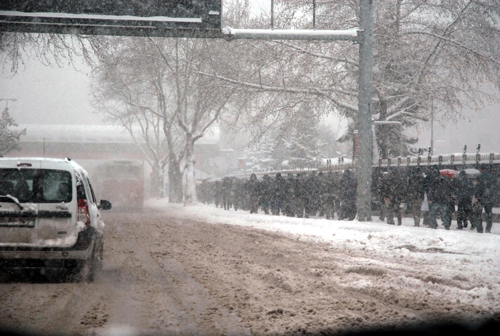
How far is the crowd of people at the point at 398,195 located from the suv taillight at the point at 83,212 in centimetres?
1068

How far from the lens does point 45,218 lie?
26.2 feet

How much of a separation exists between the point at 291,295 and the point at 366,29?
11163mm

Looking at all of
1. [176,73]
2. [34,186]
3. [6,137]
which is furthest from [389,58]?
[6,137]

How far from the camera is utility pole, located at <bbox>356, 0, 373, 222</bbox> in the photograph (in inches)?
651

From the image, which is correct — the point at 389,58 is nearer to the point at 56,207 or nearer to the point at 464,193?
the point at 464,193

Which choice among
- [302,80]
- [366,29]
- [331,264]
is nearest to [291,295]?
[331,264]

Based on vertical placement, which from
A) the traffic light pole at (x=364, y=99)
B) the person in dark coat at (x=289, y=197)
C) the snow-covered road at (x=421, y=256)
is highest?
the traffic light pole at (x=364, y=99)

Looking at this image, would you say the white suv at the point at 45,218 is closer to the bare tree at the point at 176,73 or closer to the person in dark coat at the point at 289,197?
the person in dark coat at the point at 289,197

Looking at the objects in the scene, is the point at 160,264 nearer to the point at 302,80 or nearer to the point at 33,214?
the point at 33,214

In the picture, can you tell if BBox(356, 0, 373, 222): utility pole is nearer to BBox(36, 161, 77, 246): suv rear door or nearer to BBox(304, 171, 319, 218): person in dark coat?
BBox(304, 171, 319, 218): person in dark coat

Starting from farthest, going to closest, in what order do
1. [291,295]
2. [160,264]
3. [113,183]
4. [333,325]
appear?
[113,183] < [160,264] < [291,295] < [333,325]

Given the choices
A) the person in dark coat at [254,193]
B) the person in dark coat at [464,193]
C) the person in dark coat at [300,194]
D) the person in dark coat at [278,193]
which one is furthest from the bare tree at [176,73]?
the person in dark coat at [464,193]

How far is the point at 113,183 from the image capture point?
33.8 meters

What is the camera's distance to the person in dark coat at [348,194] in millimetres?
19719
